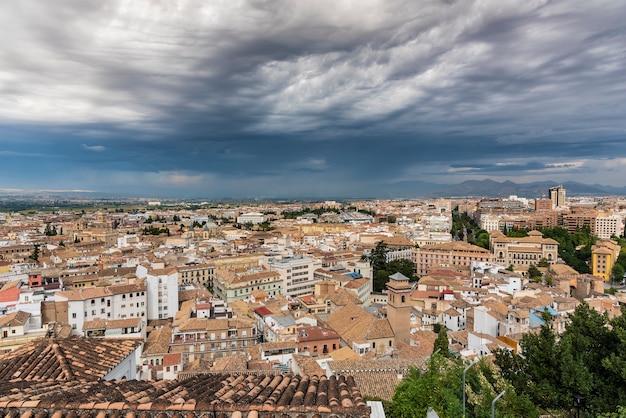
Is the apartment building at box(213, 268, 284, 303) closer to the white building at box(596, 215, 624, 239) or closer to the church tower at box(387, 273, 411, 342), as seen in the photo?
the church tower at box(387, 273, 411, 342)

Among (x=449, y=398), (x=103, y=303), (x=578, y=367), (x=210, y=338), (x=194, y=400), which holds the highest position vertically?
(x=194, y=400)

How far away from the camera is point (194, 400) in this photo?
13.0 feet

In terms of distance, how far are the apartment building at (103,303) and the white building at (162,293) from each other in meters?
0.57

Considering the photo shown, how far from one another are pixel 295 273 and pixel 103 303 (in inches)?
588

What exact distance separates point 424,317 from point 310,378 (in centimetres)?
2409

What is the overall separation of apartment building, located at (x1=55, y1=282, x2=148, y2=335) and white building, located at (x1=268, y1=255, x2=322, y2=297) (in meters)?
11.2

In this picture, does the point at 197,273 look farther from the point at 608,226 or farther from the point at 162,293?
the point at 608,226

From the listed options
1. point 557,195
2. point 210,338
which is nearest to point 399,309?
point 210,338

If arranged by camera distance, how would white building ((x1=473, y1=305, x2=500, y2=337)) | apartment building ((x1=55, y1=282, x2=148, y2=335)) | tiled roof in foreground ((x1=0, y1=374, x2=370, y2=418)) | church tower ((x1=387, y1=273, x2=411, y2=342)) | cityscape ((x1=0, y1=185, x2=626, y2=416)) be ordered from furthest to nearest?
apartment building ((x1=55, y1=282, x2=148, y2=335)) < white building ((x1=473, y1=305, x2=500, y2=337)) < church tower ((x1=387, y1=273, x2=411, y2=342)) < cityscape ((x1=0, y1=185, x2=626, y2=416)) < tiled roof in foreground ((x1=0, y1=374, x2=370, y2=418))

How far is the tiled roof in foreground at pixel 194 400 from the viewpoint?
12.3 ft

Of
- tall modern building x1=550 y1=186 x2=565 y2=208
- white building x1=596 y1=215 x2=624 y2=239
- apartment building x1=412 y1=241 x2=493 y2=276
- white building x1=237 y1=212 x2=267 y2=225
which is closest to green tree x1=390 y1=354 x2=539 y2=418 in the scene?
apartment building x1=412 y1=241 x2=493 y2=276

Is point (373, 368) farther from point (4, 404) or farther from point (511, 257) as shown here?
point (511, 257)

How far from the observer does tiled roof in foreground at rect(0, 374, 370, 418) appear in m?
3.76

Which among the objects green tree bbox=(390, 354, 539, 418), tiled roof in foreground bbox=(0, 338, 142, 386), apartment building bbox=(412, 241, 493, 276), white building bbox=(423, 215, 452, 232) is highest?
tiled roof in foreground bbox=(0, 338, 142, 386)
